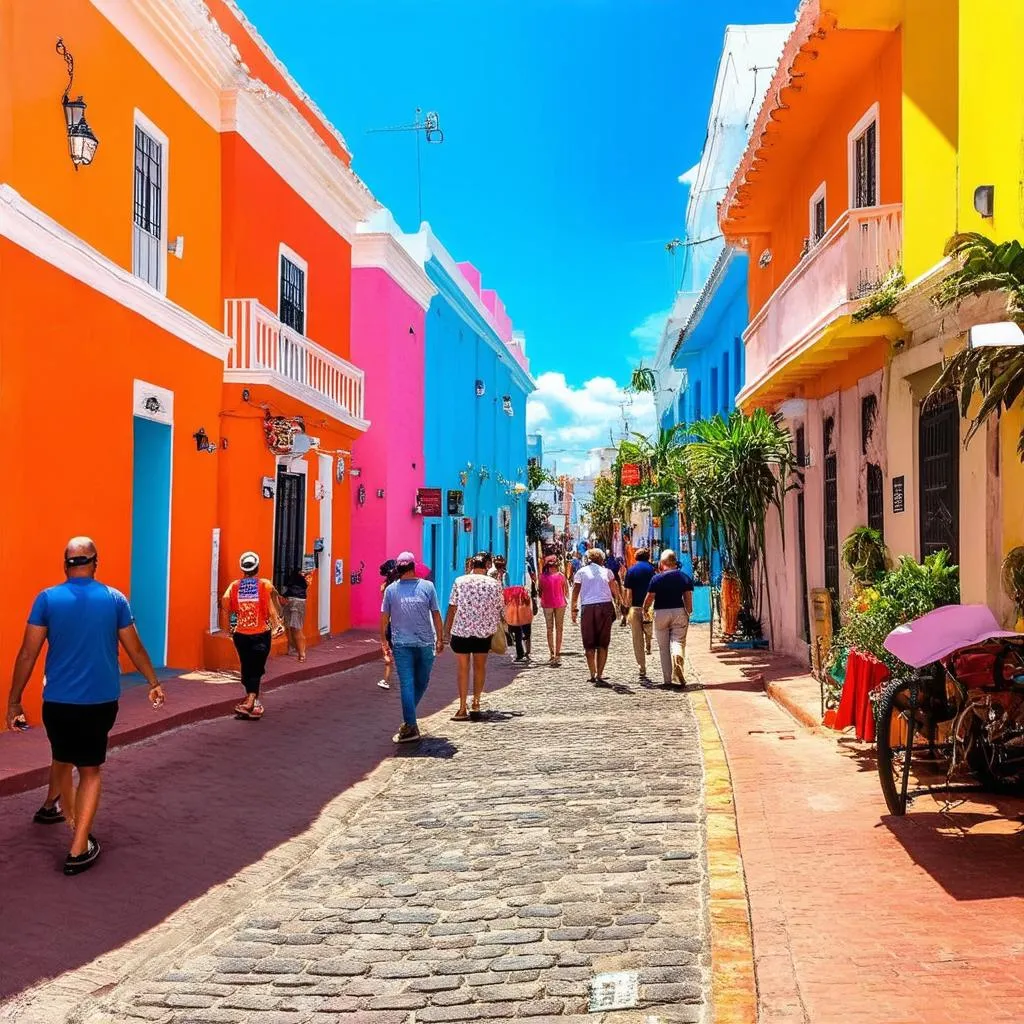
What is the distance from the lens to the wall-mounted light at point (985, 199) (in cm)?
752

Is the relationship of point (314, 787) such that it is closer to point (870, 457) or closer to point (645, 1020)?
point (645, 1020)

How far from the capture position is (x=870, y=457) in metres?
11.6

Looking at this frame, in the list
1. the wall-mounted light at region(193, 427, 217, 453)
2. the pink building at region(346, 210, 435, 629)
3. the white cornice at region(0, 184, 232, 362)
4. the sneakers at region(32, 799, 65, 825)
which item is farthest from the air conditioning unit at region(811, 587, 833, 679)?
the pink building at region(346, 210, 435, 629)

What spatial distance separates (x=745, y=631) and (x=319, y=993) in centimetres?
1397

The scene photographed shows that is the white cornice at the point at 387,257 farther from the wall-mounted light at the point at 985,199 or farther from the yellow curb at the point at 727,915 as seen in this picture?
the yellow curb at the point at 727,915

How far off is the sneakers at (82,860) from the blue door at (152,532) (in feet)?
24.6

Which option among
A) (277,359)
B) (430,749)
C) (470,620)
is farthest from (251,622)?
(277,359)

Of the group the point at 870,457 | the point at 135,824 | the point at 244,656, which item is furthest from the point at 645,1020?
the point at 870,457

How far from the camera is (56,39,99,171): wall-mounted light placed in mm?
10383

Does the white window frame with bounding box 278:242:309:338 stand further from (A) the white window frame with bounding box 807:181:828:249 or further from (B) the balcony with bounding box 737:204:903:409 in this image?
(A) the white window frame with bounding box 807:181:828:249

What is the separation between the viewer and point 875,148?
39.3ft

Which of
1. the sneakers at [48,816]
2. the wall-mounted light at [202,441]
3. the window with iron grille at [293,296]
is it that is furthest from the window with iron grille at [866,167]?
the sneakers at [48,816]

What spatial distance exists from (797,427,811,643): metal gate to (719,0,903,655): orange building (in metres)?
0.03

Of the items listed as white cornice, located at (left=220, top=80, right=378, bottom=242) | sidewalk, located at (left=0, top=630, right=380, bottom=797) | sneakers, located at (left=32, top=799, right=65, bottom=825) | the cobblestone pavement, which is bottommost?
the cobblestone pavement
